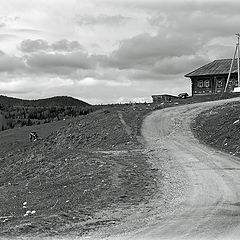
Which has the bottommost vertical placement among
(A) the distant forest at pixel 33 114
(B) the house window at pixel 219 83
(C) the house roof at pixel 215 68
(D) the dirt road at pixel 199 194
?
(D) the dirt road at pixel 199 194

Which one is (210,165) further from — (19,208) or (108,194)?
(19,208)

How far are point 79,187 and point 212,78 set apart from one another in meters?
55.4

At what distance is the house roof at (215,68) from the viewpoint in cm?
6688

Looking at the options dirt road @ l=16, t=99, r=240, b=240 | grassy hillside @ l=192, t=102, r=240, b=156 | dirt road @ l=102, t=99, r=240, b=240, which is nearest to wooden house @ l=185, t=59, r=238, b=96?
grassy hillside @ l=192, t=102, r=240, b=156

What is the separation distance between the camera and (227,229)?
9633mm

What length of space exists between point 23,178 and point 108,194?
8.50 meters

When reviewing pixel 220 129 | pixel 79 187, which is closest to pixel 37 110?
pixel 220 129

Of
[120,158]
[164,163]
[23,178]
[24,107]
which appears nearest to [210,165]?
[164,163]

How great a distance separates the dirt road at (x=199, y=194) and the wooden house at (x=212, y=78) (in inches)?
1517

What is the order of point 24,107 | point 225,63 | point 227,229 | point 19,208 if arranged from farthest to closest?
1. point 24,107
2. point 225,63
3. point 19,208
4. point 227,229

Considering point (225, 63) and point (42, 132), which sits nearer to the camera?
point (42, 132)

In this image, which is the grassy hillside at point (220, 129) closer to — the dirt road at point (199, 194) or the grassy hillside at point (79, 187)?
the dirt road at point (199, 194)

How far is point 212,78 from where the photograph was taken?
2660 inches

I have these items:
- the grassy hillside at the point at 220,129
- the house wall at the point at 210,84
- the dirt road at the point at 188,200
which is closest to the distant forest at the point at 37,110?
the house wall at the point at 210,84
